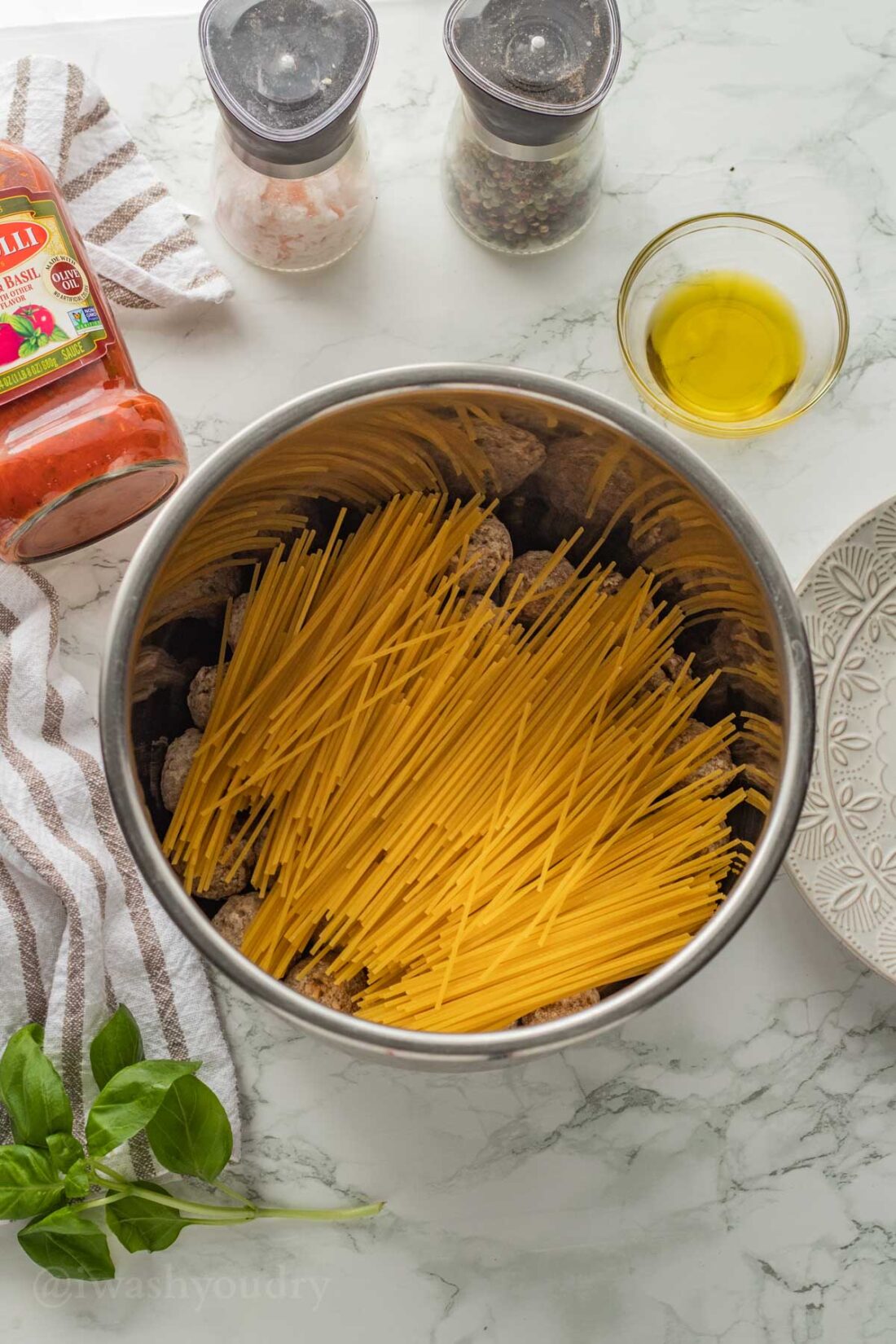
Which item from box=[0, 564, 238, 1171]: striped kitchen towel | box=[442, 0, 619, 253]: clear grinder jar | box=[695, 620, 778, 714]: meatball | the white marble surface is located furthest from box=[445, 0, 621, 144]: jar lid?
box=[0, 564, 238, 1171]: striped kitchen towel

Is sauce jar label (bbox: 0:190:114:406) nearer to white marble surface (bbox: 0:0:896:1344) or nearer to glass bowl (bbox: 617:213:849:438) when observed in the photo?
white marble surface (bbox: 0:0:896:1344)

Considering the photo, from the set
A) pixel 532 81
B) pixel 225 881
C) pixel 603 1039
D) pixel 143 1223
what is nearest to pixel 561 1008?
pixel 603 1039

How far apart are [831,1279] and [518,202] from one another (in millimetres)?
977

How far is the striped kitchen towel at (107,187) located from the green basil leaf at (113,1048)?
61cm

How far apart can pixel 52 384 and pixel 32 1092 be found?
536mm

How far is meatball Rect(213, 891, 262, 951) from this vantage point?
82 centimetres

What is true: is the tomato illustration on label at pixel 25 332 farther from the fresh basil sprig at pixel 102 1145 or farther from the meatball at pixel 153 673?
the fresh basil sprig at pixel 102 1145

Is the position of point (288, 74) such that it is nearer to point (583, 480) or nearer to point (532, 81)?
point (532, 81)

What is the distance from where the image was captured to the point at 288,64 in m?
0.82

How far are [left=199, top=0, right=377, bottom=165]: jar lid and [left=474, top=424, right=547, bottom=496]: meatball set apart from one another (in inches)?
10.2

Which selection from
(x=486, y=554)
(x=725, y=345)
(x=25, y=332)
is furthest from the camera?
(x=725, y=345)

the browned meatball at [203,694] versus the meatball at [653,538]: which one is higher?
the meatball at [653,538]

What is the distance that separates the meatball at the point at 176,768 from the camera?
0.83 m

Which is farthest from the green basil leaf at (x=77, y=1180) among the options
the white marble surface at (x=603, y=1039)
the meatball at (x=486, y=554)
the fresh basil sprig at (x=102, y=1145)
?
the meatball at (x=486, y=554)
